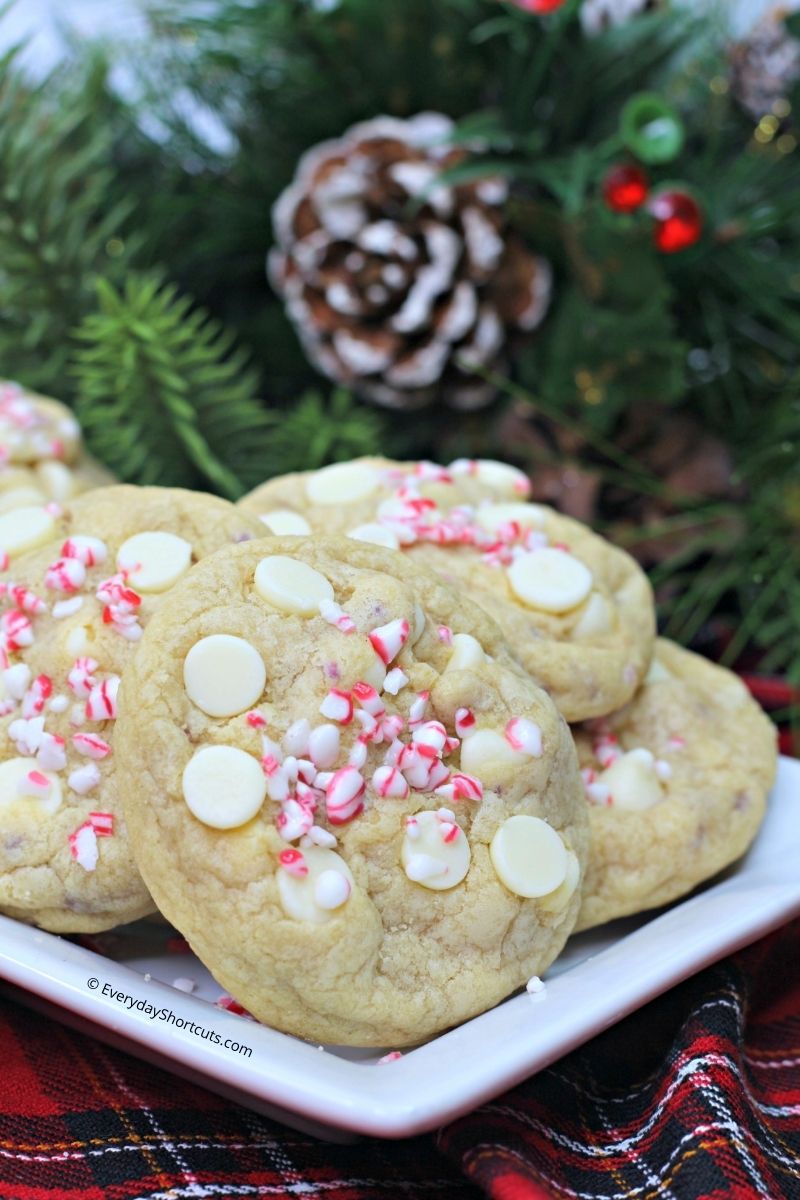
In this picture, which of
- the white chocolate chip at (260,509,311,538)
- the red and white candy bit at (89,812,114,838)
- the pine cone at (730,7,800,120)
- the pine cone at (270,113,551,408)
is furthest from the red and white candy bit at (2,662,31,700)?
the pine cone at (730,7,800,120)

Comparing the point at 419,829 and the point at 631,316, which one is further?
the point at 631,316

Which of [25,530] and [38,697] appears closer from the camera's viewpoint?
[38,697]

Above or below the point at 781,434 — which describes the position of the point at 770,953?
below

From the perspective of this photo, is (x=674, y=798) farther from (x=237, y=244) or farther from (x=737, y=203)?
(x=237, y=244)

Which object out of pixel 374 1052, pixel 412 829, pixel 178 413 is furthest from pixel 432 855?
pixel 178 413

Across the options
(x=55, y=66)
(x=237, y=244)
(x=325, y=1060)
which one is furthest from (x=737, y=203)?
(x=325, y=1060)

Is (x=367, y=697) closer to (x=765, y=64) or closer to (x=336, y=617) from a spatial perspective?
(x=336, y=617)
